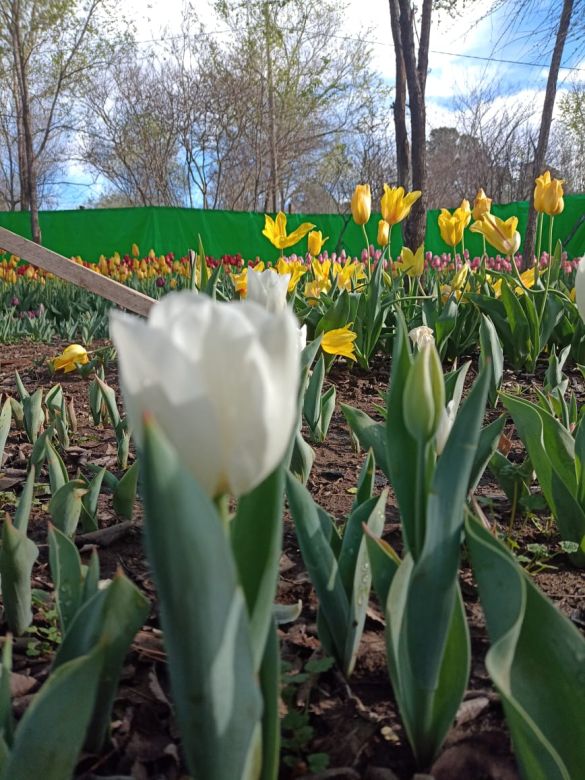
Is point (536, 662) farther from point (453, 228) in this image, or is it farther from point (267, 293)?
point (453, 228)

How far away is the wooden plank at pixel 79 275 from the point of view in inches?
101

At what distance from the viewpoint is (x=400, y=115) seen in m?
7.39

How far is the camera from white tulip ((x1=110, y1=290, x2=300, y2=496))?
0.43m

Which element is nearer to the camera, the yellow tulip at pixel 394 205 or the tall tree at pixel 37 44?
the yellow tulip at pixel 394 205

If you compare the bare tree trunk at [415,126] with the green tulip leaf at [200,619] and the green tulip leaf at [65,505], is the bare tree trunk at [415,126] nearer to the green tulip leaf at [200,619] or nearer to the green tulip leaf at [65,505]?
the green tulip leaf at [65,505]

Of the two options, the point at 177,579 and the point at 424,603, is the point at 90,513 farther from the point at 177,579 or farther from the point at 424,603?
the point at 177,579

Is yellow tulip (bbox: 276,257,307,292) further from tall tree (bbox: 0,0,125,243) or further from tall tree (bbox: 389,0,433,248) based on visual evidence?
tall tree (bbox: 0,0,125,243)

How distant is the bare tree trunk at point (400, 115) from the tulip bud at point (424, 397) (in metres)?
6.03

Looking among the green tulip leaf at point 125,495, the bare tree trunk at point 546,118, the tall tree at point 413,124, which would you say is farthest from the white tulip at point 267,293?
the bare tree trunk at point 546,118

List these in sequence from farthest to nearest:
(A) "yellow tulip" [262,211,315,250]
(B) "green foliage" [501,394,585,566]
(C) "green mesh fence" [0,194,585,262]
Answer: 1. (C) "green mesh fence" [0,194,585,262]
2. (A) "yellow tulip" [262,211,315,250]
3. (B) "green foliage" [501,394,585,566]

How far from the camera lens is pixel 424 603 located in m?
0.66

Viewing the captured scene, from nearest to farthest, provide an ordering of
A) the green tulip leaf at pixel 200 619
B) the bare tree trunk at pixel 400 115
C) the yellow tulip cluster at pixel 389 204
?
the green tulip leaf at pixel 200 619
the yellow tulip cluster at pixel 389 204
the bare tree trunk at pixel 400 115

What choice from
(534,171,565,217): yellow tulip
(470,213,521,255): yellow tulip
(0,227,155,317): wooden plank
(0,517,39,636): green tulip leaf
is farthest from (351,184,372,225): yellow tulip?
(0,517,39,636): green tulip leaf

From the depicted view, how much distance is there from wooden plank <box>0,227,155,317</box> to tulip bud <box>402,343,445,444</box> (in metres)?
1.87
